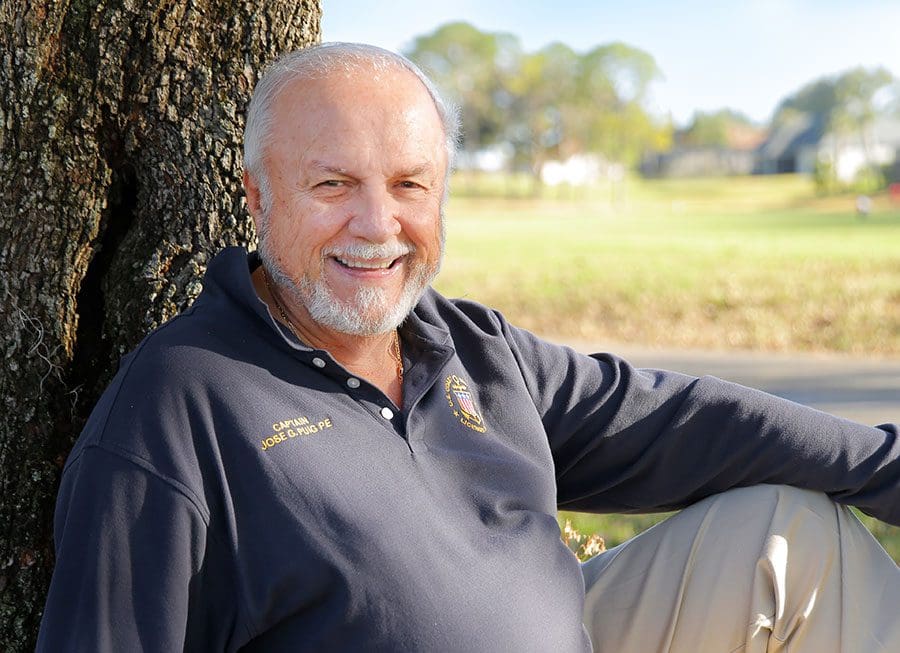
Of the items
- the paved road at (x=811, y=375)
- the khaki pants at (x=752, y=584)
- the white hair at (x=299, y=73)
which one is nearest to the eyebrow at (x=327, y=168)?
the white hair at (x=299, y=73)

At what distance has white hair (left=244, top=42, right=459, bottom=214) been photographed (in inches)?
90.5

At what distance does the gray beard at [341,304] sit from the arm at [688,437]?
0.38 metres

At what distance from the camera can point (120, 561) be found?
184 cm

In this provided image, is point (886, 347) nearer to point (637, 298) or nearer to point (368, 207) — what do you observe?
point (637, 298)

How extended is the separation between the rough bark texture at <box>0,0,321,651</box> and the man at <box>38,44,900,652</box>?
0.39 m

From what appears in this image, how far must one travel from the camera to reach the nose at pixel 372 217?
228cm

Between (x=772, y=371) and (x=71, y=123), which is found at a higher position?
(x=71, y=123)

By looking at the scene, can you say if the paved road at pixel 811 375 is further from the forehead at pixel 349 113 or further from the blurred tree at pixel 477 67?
the blurred tree at pixel 477 67

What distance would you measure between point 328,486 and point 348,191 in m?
0.60

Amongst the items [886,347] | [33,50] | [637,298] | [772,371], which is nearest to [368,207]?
[33,50]

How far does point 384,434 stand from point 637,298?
1064cm

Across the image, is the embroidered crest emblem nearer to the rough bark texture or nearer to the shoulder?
the shoulder

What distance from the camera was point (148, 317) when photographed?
→ 2.71 m

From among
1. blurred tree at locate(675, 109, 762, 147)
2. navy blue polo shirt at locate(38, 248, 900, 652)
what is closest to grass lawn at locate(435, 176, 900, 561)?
navy blue polo shirt at locate(38, 248, 900, 652)
